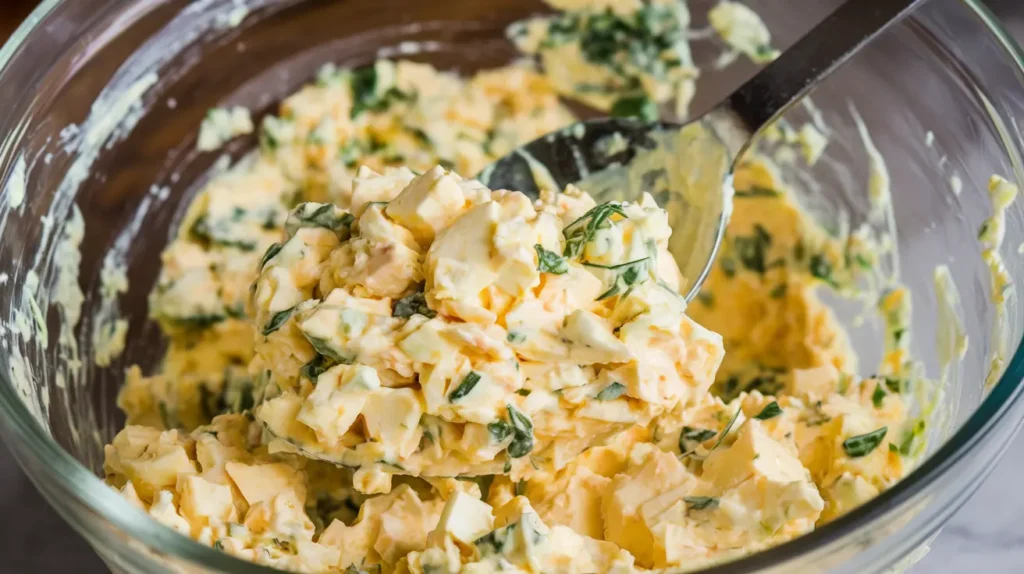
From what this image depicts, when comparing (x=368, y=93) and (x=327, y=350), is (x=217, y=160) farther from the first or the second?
(x=327, y=350)

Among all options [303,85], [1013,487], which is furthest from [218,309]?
[1013,487]

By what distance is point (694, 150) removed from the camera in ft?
4.62

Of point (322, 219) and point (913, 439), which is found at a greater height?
point (322, 219)

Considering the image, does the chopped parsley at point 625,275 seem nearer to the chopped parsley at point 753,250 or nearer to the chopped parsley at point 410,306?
the chopped parsley at point 410,306

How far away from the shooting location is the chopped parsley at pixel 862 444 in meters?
1.24

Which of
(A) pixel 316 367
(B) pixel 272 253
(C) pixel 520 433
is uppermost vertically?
(B) pixel 272 253

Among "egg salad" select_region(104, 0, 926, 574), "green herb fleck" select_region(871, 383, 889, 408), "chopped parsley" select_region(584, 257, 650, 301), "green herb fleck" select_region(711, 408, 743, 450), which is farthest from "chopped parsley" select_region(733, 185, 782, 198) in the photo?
"chopped parsley" select_region(584, 257, 650, 301)

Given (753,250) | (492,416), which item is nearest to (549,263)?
(492,416)

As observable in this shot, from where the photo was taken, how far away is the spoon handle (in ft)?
4.30

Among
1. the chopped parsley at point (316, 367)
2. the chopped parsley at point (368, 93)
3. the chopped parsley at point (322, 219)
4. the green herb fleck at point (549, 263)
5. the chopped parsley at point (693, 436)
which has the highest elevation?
the chopped parsley at point (368, 93)

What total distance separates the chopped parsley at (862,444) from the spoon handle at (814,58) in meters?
0.43

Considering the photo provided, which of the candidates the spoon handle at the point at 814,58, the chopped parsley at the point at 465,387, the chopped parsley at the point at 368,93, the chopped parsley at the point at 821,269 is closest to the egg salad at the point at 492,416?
the chopped parsley at the point at 465,387

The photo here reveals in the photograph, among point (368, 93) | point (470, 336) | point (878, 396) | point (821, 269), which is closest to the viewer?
point (470, 336)

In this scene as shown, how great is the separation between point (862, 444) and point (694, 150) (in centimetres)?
46
